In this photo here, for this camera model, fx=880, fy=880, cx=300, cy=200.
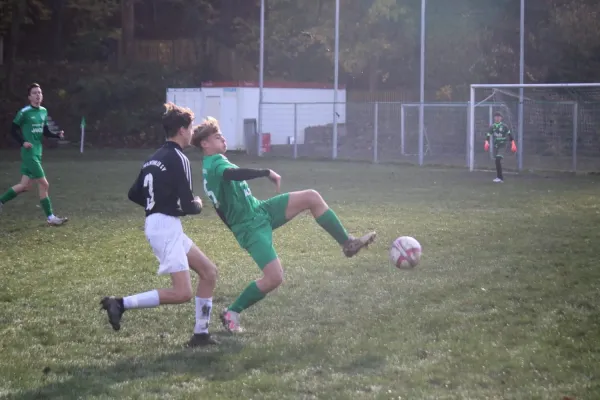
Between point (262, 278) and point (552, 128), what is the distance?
2391 cm

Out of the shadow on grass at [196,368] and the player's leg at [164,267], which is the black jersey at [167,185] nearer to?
the player's leg at [164,267]

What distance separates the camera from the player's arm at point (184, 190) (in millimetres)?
6891

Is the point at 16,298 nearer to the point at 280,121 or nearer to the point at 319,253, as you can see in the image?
the point at 319,253

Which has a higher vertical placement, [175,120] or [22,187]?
[175,120]

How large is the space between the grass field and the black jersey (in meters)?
1.13

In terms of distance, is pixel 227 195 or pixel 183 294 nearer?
pixel 183 294

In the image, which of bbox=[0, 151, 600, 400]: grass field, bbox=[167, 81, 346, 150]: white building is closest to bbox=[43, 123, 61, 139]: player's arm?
bbox=[0, 151, 600, 400]: grass field

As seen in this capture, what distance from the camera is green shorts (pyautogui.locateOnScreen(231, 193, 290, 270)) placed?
24.4 feet

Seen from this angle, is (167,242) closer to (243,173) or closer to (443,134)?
(243,173)

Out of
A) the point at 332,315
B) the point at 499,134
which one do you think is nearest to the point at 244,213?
the point at 332,315

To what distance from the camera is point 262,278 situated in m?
7.48

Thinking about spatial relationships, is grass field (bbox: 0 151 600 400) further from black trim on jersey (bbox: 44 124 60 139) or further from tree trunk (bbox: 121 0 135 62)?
tree trunk (bbox: 121 0 135 62)

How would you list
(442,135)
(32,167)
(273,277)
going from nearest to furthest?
(273,277)
(32,167)
(442,135)

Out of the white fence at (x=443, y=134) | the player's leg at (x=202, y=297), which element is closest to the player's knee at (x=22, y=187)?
the player's leg at (x=202, y=297)
